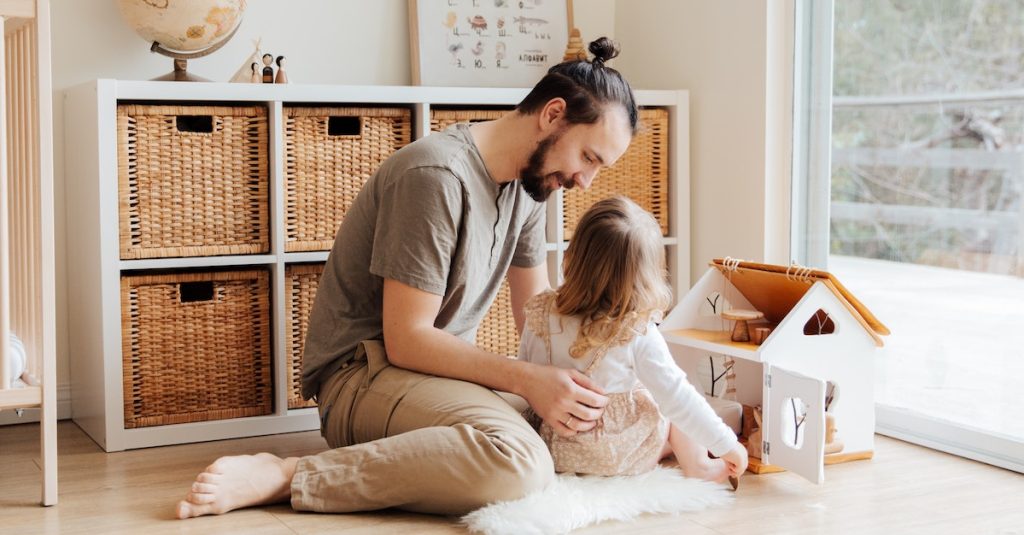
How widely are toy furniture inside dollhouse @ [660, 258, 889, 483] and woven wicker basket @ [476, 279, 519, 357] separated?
496mm

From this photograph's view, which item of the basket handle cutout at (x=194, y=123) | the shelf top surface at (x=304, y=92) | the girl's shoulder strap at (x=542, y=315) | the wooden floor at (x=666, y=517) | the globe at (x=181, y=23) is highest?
the globe at (x=181, y=23)

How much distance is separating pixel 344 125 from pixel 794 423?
1189 millimetres

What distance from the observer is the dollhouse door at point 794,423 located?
195 centimetres

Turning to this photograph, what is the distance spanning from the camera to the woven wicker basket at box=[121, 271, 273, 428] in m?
2.32

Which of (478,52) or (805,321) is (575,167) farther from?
(478,52)

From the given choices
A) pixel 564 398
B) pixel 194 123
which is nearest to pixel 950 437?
pixel 564 398

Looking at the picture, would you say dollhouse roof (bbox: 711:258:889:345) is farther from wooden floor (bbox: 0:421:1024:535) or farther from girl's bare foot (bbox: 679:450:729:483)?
girl's bare foot (bbox: 679:450:729:483)

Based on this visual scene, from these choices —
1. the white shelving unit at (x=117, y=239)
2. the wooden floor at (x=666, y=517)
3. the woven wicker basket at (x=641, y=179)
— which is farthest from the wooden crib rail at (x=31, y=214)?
the woven wicker basket at (x=641, y=179)

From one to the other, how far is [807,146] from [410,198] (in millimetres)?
1154

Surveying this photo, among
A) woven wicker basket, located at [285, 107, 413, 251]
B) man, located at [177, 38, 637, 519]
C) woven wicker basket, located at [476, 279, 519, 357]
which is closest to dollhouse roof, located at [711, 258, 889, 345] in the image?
man, located at [177, 38, 637, 519]

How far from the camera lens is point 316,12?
2.80 m

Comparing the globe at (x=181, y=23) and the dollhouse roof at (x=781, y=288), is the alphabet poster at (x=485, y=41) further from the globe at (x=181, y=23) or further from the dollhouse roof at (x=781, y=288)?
the dollhouse roof at (x=781, y=288)

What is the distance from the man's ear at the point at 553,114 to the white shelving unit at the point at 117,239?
2.08 ft

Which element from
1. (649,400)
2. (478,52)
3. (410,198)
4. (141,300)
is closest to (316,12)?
(478,52)
